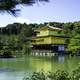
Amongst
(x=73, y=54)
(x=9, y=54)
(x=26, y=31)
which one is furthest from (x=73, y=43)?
(x=26, y=31)

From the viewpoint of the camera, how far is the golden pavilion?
3505 centimetres

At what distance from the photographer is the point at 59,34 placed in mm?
36875

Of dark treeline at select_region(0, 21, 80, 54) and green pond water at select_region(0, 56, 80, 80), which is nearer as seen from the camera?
green pond water at select_region(0, 56, 80, 80)

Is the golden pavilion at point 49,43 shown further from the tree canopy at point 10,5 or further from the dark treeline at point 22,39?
the tree canopy at point 10,5

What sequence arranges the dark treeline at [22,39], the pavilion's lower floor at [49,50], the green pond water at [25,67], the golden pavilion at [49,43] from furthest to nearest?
the golden pavilion at [49,43]
the pavilion's lower floor at [49,50]
the dark treeline at [22,39]
the green pond water at [25,67]

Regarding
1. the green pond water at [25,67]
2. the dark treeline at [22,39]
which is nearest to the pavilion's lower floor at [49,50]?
the dark treeline at [22,39]

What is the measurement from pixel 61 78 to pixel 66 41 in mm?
30867

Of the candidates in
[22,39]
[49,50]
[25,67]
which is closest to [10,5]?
[25,67]

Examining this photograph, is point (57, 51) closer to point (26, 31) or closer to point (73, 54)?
point (73, 54)

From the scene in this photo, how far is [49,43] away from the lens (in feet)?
117

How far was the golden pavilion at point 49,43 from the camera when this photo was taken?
35.0 metres

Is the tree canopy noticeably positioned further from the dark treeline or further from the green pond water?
the dark treeline

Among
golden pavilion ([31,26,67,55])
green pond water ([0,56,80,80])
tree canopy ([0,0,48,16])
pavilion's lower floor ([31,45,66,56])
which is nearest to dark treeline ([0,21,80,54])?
golden pavilion ([31,26,67,55])

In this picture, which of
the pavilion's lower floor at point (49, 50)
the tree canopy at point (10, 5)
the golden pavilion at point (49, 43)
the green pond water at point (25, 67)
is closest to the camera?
the tree canopy at point (10, 5)
